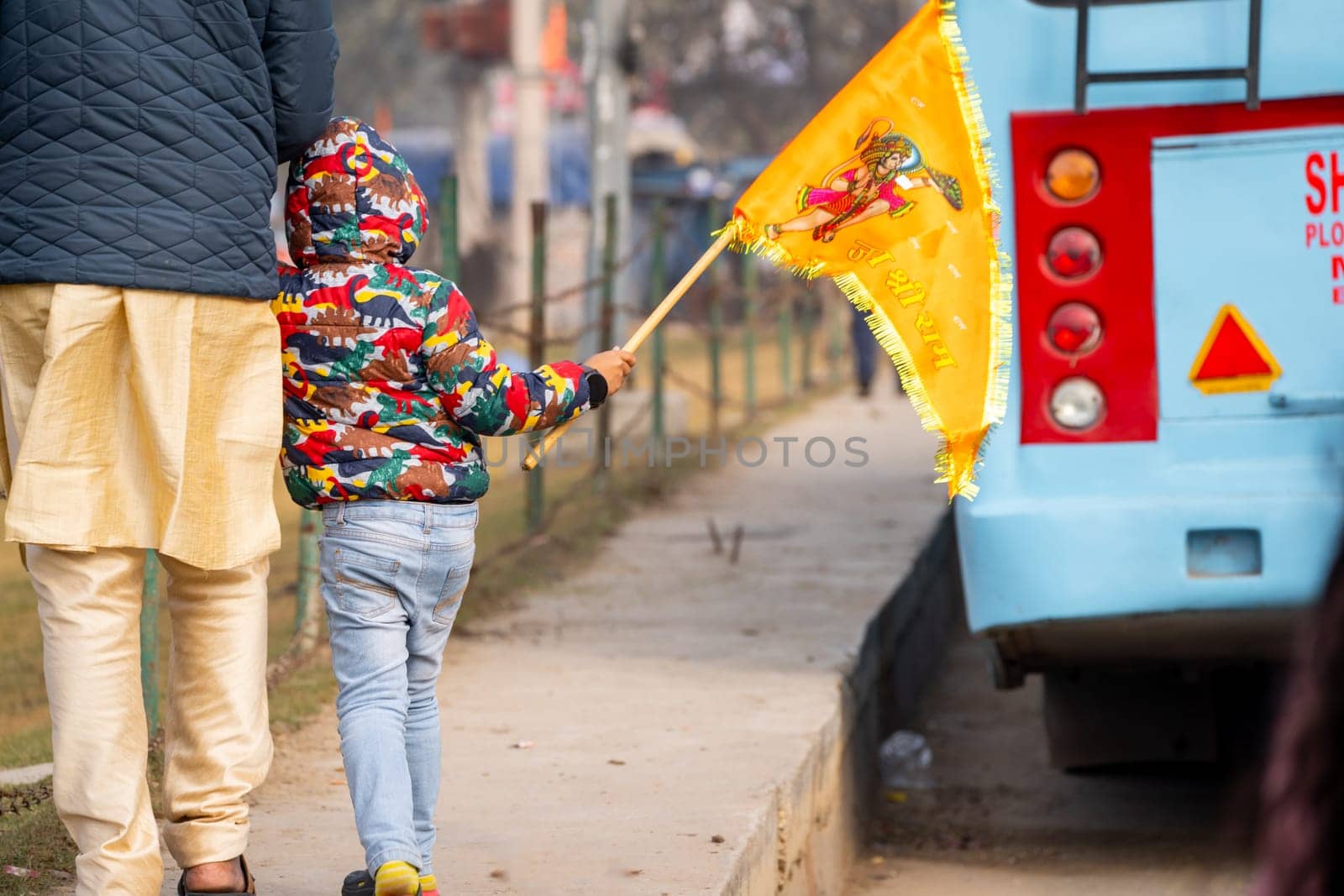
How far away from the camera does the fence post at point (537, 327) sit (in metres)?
7.19

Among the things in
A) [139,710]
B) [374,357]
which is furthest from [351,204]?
[139,710]

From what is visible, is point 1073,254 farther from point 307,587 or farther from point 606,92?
point 606,92

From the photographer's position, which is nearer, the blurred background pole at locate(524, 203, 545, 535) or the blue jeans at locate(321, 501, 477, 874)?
the blue jeans at locate(321, 501, 477, 874)

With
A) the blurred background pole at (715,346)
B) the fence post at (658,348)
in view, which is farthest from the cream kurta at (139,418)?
the blurred background pole at (715,346)

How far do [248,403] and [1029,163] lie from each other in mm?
2064

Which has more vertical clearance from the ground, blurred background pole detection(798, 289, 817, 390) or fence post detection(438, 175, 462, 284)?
blurred background pole detection(798, 289, 817, 390)

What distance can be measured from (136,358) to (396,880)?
963 mm

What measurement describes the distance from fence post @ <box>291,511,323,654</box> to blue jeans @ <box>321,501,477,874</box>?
6.85 ft

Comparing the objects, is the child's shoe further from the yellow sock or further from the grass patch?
the grass patch

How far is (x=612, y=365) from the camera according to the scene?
3.33m

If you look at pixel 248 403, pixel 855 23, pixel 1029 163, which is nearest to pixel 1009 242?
pixel 1029 163

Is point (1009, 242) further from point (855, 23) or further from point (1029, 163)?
point (855, 23)

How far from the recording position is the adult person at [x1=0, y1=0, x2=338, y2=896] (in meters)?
2.85

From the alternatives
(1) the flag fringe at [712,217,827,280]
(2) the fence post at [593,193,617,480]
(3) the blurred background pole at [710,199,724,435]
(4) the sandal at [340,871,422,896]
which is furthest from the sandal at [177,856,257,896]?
(3) the blurred background pole at [710,199,724,435]
